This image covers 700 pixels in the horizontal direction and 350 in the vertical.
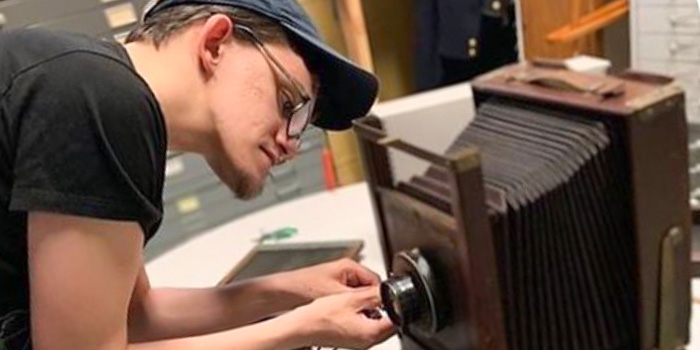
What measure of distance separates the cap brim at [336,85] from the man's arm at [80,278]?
0.93 feet

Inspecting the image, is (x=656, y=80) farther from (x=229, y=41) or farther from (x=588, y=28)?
(x=588, y=28)

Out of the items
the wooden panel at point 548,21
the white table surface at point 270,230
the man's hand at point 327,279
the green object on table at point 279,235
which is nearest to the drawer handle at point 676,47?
the wooden panel at point 548,21

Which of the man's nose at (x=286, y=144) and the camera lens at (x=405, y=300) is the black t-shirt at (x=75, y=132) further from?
the camera lens at (x=405, y=300)

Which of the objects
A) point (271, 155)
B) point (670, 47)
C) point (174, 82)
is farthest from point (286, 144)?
point (670, 47)

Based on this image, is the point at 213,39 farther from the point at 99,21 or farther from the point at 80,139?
the point at 99,21

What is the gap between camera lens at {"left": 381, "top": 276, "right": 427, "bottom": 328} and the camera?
94 centimetres

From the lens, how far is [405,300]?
95 centimetres

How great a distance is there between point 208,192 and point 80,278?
1445 millimetres

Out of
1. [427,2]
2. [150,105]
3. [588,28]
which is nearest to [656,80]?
[150,105]

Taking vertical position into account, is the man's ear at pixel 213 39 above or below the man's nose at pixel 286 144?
above

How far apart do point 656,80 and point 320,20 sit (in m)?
1.60

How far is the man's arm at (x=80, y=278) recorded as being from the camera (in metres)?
0.82

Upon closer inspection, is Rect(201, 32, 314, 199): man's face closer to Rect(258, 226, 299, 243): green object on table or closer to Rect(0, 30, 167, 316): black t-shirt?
A: Rect(0, 30, 167, 316): black t-shirt

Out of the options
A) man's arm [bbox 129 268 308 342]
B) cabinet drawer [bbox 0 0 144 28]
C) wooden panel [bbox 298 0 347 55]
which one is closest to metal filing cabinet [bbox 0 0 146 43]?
cabinet drawer [bbox 0 0 144 28]
